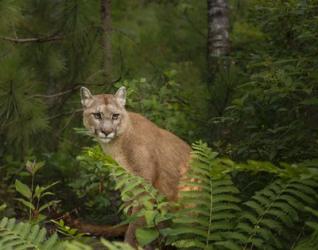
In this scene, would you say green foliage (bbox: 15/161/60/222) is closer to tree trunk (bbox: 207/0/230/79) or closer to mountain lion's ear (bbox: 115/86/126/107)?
mountain lion's ear (bbox: 115/86/126/107)

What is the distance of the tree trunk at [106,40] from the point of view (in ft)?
31.8

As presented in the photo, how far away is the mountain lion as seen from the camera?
23.6 ft

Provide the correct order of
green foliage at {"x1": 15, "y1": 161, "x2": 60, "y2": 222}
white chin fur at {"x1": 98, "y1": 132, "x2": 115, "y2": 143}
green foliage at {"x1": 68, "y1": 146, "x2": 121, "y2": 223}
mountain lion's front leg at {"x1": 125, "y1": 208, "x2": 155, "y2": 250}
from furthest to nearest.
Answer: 1. green foliage at {"x1": 68, "y1": 146, "x2": 121, "y2": 223}
2. white chin fur at {"x1": 98, "y1": 132, "x2": 115, "y2": 143}
3. mountain lion's front leg at {"x1": 125, "y1": 208, "x2": 155, "y2": 250}
4. green foliage at {"x1": 15, "y1": 161, "x2": 60, "y2": 222}

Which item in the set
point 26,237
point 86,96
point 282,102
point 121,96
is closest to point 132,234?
point 121,96

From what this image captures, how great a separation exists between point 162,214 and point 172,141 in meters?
3.03

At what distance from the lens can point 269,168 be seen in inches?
149

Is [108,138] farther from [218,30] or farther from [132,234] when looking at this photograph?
[218,30]

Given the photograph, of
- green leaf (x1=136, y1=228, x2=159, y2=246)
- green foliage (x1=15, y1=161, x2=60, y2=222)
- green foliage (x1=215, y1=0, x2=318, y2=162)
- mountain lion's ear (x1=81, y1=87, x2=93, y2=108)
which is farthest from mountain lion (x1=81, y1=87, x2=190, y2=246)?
green leaf (x1=136, y1=228, x2=159, y2=246)

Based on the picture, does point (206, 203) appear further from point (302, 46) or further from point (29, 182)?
point (29, 182)

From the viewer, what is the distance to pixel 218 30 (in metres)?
10.4

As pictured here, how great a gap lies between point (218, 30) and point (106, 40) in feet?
6.23

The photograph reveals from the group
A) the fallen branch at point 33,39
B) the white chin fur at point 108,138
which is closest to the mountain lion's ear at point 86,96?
the white chin fur at point 108,138

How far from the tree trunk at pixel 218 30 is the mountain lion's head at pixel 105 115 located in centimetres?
287

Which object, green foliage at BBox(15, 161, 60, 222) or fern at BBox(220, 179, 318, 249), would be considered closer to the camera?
fern at BBox(220, 179, 318, 249)
